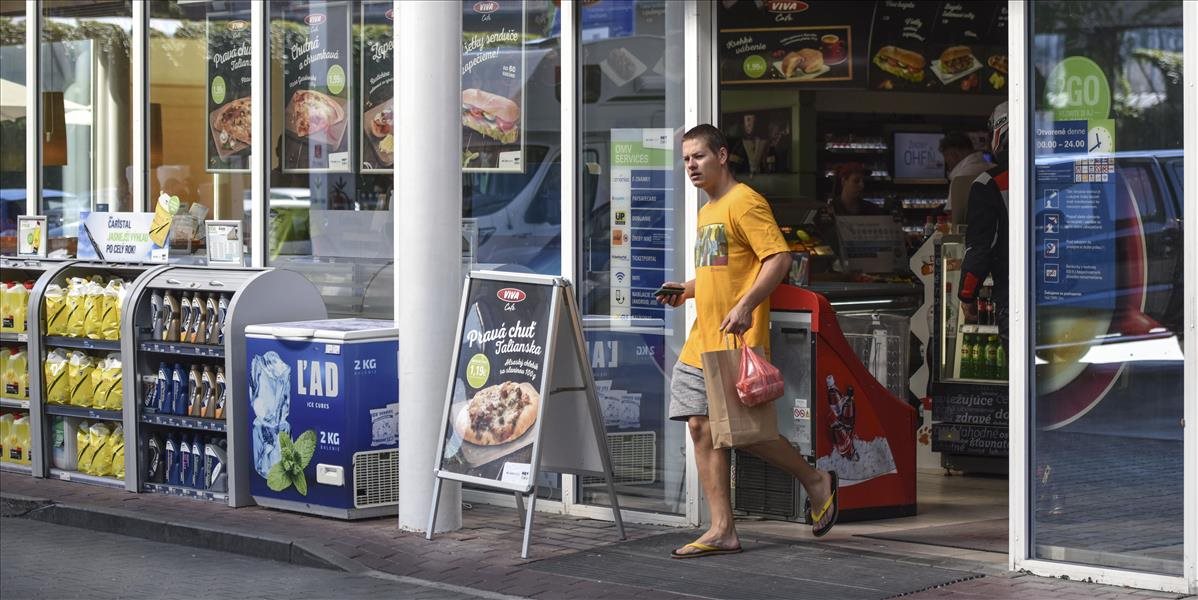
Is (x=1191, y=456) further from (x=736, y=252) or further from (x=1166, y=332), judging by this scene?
(x=736, y=252)

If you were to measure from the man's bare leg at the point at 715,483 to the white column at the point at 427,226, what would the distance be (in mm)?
1353

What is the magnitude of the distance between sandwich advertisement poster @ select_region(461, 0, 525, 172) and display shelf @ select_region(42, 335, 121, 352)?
2421mm

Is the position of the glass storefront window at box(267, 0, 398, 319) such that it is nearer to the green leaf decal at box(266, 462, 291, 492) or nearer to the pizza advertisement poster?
the green leaf decal at box(266, 462, 291, 492)

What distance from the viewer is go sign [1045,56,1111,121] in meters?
6.46

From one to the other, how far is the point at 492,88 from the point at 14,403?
3.83 meters

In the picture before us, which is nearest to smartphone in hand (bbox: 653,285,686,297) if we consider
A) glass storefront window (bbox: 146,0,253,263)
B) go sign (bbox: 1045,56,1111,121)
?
go sign (bbox: 1045,56,1111,121)

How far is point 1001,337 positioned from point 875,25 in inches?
80.8

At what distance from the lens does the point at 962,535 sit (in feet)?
25.7

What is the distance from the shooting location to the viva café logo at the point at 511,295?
7594 mm

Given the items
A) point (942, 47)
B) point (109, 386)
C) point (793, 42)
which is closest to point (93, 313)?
point (109, 386)

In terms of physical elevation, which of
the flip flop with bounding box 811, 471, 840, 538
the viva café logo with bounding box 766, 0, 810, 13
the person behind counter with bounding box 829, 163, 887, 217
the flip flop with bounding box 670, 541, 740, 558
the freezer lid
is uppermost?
the viva café logo with bounding box 766, 0, 810, 13

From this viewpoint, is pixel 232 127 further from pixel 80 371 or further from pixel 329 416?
pixel 329 416

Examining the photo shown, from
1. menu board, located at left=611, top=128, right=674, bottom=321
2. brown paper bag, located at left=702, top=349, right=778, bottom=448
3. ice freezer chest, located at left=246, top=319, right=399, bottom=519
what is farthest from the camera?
menu board, located at left=611, top=128, right=674, bottom=321

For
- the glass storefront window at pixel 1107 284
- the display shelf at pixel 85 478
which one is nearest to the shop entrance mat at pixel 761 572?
the glass storefront window at pixel 1107 284
